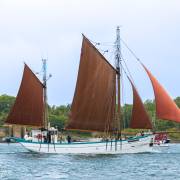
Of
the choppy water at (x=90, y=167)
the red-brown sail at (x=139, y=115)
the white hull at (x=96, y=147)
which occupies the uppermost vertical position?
the red-brown sail at (x=139, y=115)

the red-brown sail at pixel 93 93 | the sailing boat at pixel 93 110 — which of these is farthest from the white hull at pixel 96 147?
the red-brown sail at pixel 93 93

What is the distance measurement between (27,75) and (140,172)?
34.6m

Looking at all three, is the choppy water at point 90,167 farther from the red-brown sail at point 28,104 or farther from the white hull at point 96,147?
the red-brown sail at point 28,104

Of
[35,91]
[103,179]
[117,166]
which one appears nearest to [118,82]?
[35,91]

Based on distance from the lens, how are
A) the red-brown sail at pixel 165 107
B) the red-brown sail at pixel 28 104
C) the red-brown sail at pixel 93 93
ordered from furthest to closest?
the red-brown sail at pixel 28 104, the red-brown sail at pixel 93 93, the red-brown sail at pixel 165 107

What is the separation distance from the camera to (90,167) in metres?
80.8

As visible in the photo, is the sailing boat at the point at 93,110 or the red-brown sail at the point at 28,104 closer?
the sailing boat at the point at 93,110

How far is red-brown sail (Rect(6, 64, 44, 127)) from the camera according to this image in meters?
106

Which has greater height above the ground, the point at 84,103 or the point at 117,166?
the point at 84,103

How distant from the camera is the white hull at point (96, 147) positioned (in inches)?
4020

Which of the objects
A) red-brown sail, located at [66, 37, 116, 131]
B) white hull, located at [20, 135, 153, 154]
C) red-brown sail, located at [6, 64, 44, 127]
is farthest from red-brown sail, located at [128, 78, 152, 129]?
red-brown sail, located at [6, 64, 44, 127]

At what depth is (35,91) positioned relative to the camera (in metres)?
108

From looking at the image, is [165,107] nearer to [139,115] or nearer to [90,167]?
[139,115]

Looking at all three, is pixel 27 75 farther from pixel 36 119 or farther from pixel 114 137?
pixel 114 137
